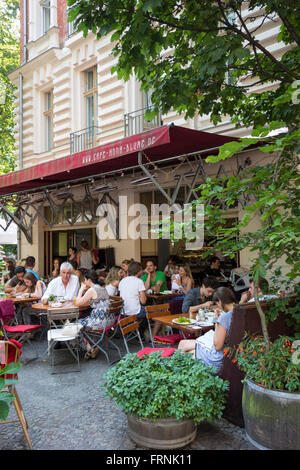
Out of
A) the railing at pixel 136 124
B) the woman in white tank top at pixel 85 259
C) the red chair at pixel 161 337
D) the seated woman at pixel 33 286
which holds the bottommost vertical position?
the red chair at pixel 161 337

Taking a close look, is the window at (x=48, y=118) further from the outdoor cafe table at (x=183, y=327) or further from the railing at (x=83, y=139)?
the outdoor cafe table at (x=183, y=327)

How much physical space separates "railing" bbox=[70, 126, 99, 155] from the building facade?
36 mm

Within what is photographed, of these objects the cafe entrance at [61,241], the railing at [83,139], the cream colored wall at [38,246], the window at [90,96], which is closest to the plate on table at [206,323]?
the cafe entrance at [61,241]

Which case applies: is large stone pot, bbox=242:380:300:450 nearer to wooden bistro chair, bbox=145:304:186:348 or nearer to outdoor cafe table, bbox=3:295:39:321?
wooden bistro chair, bbox=145:304:186:348

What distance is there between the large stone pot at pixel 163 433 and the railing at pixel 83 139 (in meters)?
10.4

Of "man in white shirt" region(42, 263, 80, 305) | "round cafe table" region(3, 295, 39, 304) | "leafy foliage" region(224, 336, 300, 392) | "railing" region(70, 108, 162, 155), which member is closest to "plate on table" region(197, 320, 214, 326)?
"leafy foliage" region(224, 336, 300, 392)

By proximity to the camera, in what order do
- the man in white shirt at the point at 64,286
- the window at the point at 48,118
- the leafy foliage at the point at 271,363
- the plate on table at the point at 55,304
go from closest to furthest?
the leafy foliage at the point at 271,363 → the plate on table at the point at 55,304 → the man in white shirt at the point at 64,286 → the window at the point at 48,118

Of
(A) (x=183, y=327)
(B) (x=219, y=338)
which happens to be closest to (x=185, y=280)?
(A) (x=183, y=327)

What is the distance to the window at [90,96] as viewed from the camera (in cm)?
1295

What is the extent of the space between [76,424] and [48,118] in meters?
13.6

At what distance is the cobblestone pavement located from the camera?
3.54 meters

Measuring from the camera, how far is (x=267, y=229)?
2.98 meters

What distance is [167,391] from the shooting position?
129 inches
